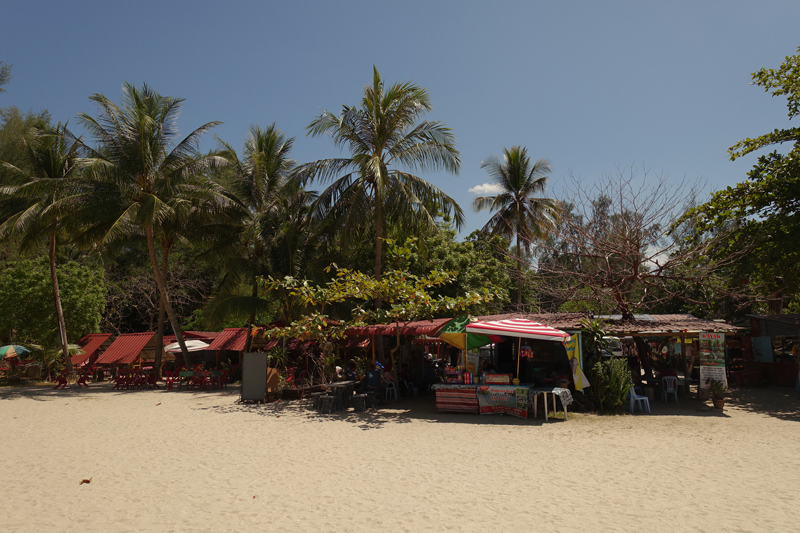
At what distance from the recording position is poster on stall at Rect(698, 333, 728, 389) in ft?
40.1

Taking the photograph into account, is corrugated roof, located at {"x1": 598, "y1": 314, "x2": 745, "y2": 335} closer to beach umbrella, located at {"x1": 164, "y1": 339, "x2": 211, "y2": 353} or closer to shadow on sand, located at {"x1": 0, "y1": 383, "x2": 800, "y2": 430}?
shadow on sand, located at {"x1": 0, "y1": 383, "x2": 800, "y2": 430}

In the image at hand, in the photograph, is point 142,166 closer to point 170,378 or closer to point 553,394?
point 170,378

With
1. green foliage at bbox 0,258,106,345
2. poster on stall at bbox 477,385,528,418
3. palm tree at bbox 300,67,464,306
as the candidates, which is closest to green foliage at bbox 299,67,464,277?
palm tree at bbox 300,67,464,306

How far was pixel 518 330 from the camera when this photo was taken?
37.9 feet

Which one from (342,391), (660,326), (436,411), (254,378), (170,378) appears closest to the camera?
(436,411)

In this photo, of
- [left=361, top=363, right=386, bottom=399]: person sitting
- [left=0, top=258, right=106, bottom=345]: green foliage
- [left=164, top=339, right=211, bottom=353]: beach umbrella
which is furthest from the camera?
[left=164, top=339, right=211, bottom=353]: beach umbrella

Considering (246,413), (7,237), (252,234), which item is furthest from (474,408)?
(7,237)

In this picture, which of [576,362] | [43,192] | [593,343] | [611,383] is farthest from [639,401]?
[43,192]

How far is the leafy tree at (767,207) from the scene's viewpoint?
1421 cm

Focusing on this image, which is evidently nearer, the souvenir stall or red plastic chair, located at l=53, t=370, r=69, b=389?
the souvenir stall

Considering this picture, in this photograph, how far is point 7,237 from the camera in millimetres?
19625

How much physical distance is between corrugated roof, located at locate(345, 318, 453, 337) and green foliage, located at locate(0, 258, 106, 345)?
15747 millimetres

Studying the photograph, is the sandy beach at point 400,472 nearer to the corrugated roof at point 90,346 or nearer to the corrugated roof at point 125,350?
the corrugated roof at point 125,350

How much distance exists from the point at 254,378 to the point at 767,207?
1551 cm
